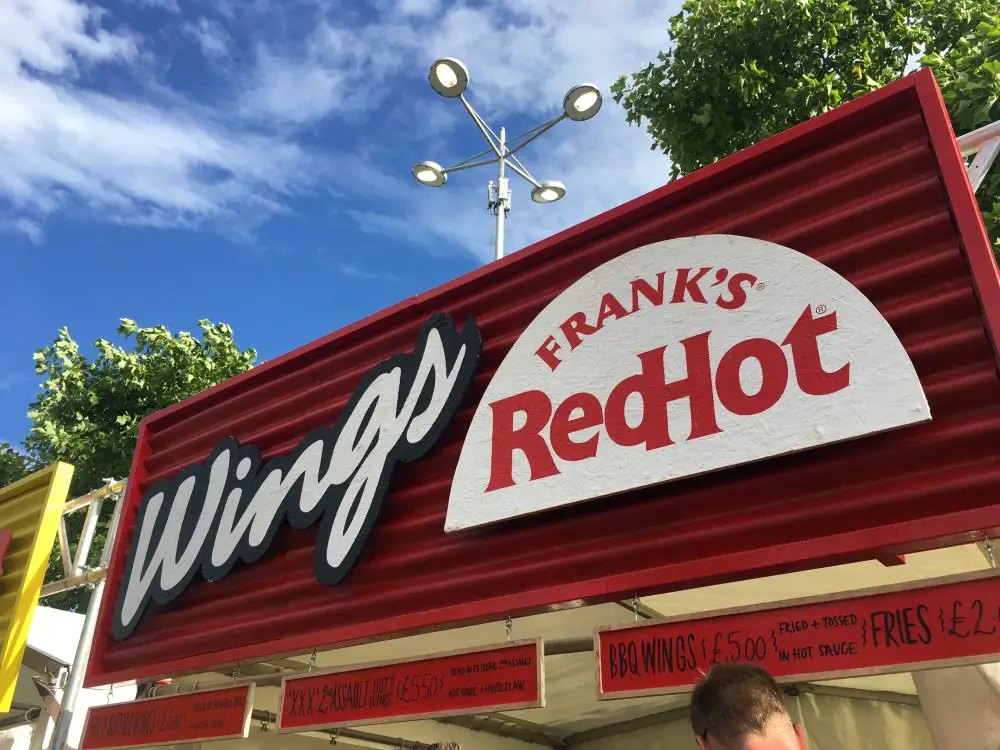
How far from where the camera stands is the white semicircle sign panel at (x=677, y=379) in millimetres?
3695

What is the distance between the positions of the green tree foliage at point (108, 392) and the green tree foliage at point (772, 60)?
1437cm

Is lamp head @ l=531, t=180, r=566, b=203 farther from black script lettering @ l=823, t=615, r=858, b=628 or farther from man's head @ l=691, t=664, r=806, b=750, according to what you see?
man's head @ l=691, t=664, r=806, b=750

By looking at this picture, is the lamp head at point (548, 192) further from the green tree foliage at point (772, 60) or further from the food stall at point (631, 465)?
the food stall at point (631, 465)

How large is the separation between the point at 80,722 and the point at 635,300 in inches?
253

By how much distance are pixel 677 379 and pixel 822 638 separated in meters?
1.53

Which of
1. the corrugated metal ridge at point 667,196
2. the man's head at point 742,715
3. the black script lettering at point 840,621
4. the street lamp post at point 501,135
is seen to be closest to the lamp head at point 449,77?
the street lamp post at point 501,135

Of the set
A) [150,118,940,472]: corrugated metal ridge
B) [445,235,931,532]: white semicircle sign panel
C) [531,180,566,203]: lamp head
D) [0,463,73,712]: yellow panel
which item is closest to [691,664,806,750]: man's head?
[445,235,931,532]: white semicircle sign panel

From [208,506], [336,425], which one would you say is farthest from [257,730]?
[336,425]

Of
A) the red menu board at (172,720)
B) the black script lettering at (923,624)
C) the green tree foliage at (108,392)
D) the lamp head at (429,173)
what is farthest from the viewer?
the green tree foliage at (108,392)

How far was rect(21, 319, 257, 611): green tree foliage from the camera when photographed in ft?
65.4

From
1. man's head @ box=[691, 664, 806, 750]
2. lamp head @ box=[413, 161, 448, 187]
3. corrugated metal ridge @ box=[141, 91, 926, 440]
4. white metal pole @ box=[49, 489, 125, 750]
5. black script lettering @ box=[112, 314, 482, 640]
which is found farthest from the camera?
lamp head @ box=[413, 161, 448, 187]

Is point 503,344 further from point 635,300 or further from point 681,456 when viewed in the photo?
point 681,456

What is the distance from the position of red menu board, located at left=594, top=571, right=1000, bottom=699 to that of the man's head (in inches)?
50.8

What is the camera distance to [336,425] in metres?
5.82
